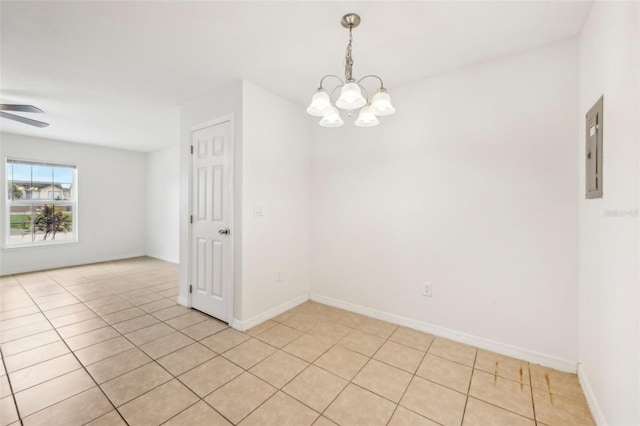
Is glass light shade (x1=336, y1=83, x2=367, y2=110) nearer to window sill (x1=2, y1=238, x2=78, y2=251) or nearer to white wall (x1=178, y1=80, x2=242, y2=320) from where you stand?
white wall (x1=178, y1=80, x2=242, y2=320)

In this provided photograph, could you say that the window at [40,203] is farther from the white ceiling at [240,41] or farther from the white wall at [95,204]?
the white ceiling at [240,41]

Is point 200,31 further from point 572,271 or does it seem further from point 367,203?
point 572,271

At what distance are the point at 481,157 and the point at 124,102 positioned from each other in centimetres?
400

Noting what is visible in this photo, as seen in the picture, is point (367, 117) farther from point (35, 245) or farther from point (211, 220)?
point (35, 245)

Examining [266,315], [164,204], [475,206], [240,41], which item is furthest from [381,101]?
[164,204]

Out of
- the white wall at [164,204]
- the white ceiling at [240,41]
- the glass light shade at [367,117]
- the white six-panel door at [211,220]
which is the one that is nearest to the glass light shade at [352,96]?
the glass light shade at [367,117]

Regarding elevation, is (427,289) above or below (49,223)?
below

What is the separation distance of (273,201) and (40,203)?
5.07m

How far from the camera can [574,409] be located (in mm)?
1640

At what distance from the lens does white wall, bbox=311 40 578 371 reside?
6.62ft

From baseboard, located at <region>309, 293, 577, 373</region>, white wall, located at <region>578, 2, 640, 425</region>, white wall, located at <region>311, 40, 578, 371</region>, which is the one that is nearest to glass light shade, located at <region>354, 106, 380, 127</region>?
white wall, located at <region>311, 40, 578, 371</region>

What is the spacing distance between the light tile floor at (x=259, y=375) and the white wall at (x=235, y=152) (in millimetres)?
422

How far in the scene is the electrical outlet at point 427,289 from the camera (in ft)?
8.48

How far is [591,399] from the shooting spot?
64.4 inches
